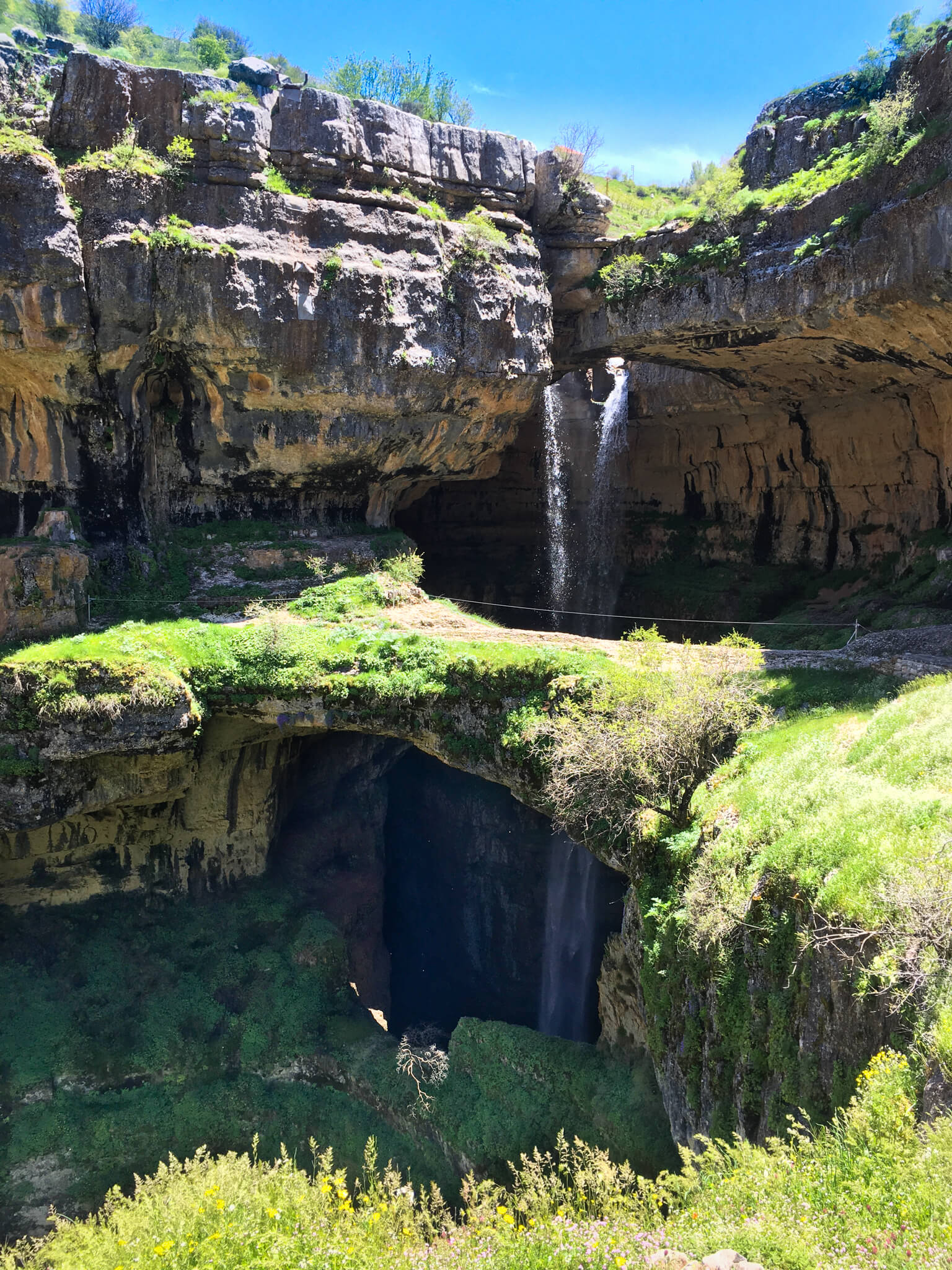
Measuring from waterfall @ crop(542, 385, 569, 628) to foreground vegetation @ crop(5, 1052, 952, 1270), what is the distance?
18333 millimetres

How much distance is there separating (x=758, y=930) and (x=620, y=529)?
19.6 meters

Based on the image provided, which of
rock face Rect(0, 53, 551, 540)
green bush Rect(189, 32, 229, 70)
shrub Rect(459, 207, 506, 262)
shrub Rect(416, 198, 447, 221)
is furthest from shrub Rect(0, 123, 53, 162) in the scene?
green bush Rect(189, 32, 229, 70)

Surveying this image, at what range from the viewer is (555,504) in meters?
26.9

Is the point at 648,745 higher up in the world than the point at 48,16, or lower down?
lower down

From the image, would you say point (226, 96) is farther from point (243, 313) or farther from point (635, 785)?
point (635, 785)

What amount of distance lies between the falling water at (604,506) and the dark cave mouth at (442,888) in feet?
24.9

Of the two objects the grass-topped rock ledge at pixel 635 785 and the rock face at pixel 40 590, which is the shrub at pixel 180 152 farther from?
the grass-topped rock ledge at pixel 635 785

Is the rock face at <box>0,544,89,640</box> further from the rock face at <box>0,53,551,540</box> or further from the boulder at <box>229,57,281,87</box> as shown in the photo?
the boulder at <box>229,57,281,87</box>

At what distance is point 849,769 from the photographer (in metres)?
9.28

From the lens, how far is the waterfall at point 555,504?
2614 cm

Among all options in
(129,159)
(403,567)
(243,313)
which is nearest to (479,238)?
(243,313)

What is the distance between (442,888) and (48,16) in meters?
41.0

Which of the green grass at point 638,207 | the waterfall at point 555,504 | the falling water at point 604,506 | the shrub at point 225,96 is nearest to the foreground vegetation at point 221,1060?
the waterfall at point 555,504

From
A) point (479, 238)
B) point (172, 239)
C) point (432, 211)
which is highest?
point (432, 211)
